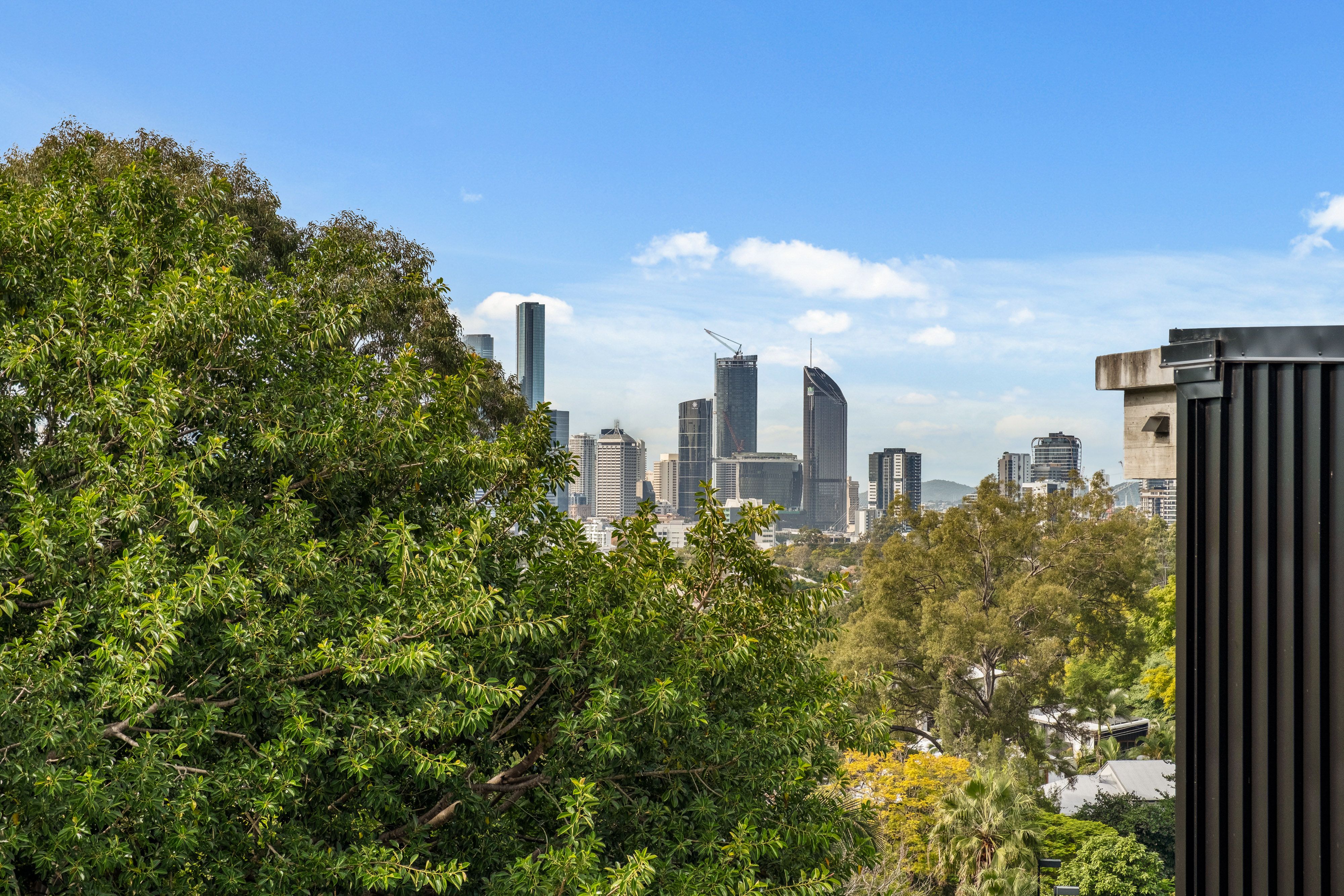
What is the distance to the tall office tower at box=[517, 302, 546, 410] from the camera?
6681 centimetres

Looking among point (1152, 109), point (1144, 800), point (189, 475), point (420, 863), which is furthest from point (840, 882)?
point (1152, 109)

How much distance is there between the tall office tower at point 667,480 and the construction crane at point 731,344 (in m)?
22.9

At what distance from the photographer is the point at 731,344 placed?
5207 inches

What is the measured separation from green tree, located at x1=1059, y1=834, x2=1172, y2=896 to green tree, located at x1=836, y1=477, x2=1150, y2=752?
5.82 meters

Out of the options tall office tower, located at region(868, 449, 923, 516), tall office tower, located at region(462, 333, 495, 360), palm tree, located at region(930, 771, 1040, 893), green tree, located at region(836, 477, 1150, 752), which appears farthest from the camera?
tall office tower, located at region(868, 449, 923, 516)

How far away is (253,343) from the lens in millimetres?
4363

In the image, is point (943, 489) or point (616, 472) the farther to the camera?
point (943, 489)

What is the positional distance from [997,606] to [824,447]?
309 ft

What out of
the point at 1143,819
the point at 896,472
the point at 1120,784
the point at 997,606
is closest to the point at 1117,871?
the point at 1143,819

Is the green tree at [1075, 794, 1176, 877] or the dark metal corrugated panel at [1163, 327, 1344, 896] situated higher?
the dark metal corrugated panel at [1163, 327, 1344, 896]

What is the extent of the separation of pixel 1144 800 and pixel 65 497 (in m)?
19.5

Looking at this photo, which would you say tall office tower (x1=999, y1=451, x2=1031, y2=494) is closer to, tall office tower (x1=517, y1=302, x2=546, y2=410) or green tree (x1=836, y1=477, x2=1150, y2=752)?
green tree (x1=836, y1=477, x2=1150, y2=752)

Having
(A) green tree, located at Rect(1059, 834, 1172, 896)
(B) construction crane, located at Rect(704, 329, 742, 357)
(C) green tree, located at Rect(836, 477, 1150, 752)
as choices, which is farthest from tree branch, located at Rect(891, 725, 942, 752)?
(B) construction crane, located at Rect(704, 329, 742, 357)

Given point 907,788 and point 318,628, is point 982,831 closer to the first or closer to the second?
point 907,788
